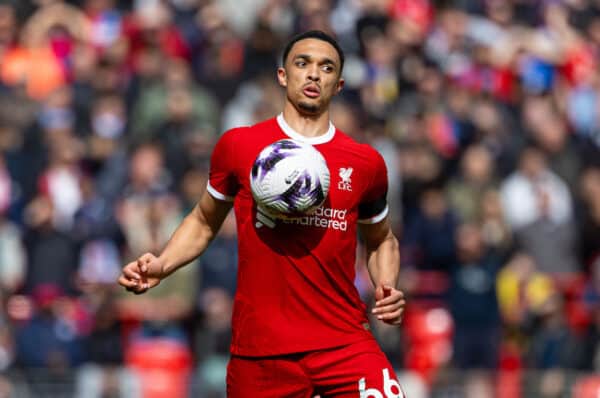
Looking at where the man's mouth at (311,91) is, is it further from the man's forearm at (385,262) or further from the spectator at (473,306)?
the spectator at (473,306)

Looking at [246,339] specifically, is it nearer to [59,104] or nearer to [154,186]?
[154,186]

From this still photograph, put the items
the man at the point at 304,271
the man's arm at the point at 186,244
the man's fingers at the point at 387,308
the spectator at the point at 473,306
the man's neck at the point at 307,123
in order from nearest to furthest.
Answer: the man's fingers at the point at 387,308 → the man at the point at 304,271 → the man's arm at the point at 186,244 → the man's neck at the point at 307,123 → the spectator at the point at 473,306

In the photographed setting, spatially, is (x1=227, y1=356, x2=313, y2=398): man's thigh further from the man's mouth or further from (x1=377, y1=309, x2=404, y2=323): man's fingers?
Answer: the man's mouth

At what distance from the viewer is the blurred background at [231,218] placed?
1373 centimetres

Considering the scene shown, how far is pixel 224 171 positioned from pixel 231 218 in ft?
22.5

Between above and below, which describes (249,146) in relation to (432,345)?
above

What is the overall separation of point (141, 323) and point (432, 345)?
116 inches

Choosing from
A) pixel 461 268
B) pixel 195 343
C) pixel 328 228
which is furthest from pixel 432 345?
pixel 328 228

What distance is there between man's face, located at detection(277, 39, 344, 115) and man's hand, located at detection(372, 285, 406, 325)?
104 centimetres

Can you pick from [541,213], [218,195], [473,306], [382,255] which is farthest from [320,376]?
[541,213]

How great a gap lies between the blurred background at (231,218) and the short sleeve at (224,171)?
5.09 metres

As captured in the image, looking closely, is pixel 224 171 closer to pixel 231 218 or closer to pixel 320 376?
pixel 320 376

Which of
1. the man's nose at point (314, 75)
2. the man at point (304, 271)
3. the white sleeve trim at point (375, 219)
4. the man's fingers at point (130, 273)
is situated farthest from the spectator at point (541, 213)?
the man's fingers at point (130, 273)

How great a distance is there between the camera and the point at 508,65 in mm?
19188
